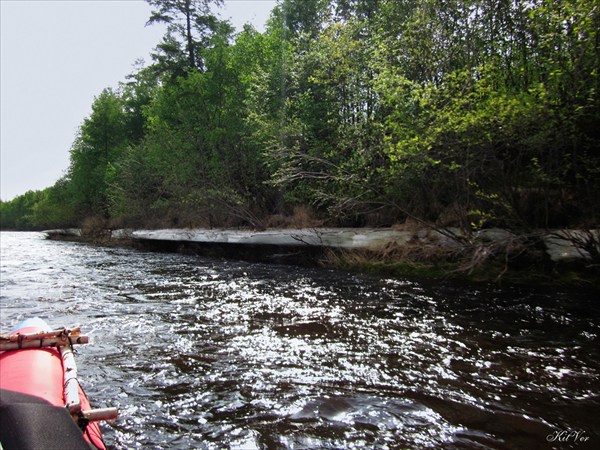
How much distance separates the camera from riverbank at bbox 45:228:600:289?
27.1 ft

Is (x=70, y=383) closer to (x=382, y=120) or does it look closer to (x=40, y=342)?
(x=40, y=342)

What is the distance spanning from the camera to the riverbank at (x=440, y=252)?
8250 millimetres

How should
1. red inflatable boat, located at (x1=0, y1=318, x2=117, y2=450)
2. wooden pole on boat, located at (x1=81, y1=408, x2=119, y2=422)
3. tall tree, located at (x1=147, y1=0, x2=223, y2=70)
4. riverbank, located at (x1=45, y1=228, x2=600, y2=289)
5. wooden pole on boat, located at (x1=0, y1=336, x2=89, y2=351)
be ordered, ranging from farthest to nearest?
tall tree, located at (x1=147, y1=0, x2=223, y2=70) < riverbank, located at (x1=45, y1=228, x2=600, y2=289) < wooden pole on boat, located at (x1=0, y1=336, x2=89, y2=351) < wooden pole on boat, located at (x1=81, y1=408, x2=119, y2=422) < red inflatable boat, located at (x1=0, y1=318, x2=117, y2=450)

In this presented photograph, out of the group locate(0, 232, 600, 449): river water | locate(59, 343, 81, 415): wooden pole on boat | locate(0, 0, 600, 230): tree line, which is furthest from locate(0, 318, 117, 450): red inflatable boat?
locate(0, 0, 600, 230): tree line

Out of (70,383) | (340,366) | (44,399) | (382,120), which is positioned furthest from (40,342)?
(382,120)

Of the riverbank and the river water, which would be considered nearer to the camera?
the river water

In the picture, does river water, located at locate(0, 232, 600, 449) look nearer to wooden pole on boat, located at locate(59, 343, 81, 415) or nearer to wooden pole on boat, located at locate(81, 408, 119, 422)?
wooden pole on boat, located at locate(59, 343, 81, 415)

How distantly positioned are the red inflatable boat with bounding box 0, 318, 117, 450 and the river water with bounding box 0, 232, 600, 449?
754 mm

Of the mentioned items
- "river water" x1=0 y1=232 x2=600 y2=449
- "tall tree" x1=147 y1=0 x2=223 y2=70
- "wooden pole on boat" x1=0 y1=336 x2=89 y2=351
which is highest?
"tall tree" x1=147 y1=0 x2=223 y2=70

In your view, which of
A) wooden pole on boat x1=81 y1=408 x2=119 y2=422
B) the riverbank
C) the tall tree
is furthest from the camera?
the tall tree

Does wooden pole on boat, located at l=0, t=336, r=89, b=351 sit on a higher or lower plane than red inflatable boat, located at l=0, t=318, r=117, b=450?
higher

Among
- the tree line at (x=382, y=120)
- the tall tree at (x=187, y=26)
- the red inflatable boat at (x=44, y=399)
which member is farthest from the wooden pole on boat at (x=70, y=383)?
the tall tree at (x=187, y=26)

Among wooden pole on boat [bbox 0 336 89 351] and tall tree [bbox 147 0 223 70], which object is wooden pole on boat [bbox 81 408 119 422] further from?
tall tree [bbox 147 0 223 70]

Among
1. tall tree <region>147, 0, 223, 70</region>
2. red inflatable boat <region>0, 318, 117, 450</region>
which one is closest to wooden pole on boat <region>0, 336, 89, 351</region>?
red inflatable boat <region>0, 318, 117, 450</region>
